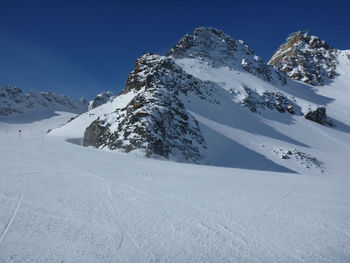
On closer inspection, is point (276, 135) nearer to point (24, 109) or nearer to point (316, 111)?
point (316, 111)

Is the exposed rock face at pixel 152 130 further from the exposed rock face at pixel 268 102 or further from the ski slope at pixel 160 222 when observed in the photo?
the exposed rock face at pixel 268 102

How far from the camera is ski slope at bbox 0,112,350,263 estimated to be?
2574mm

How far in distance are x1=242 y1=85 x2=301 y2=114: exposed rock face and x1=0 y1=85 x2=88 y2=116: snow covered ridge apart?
9262cm

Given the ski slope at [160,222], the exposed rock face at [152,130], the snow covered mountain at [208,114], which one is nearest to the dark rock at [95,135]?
the exposed rock face at [152,130]

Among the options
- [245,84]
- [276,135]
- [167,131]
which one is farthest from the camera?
[245,84]

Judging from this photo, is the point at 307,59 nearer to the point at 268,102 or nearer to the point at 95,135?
the point at 268,102

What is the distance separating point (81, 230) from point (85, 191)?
6.29ft

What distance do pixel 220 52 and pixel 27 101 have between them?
311 feet

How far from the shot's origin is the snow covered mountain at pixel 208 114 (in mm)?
18797

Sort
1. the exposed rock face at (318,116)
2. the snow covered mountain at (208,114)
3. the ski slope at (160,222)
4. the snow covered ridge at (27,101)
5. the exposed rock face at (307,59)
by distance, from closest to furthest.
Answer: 1. the ski slope at (160,222)
2. the snow covered mountain at (208,114)
3. the exposed rock face at (318,116)
4. the exposed rock face at (307,59)
5. the snow covered ridge at (27,101)

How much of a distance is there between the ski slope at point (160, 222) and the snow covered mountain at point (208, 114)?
10.9 meters

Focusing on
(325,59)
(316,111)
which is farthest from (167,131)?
(325,59)

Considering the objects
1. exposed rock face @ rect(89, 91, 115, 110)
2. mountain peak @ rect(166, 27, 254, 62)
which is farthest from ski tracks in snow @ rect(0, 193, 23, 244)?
exposed rock face @ rect(89, 91, 115, 110)

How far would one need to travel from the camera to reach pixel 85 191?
4770mm
